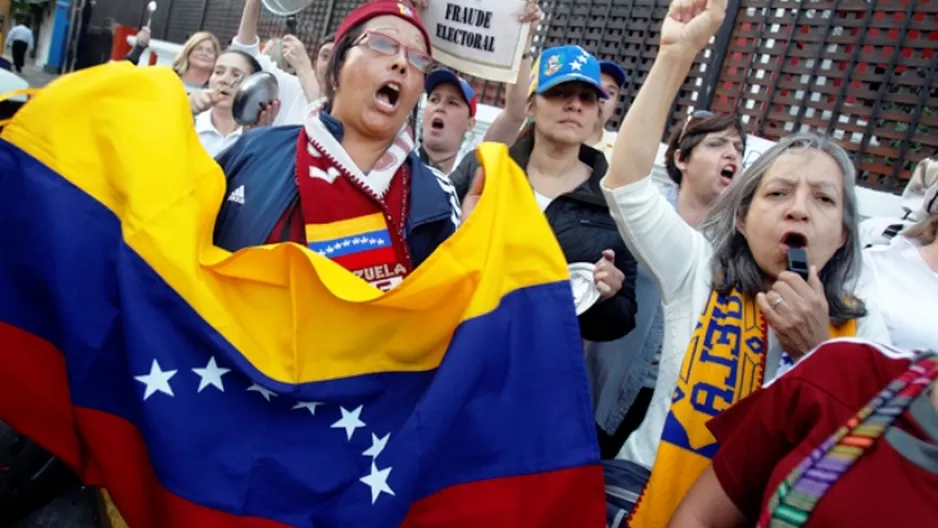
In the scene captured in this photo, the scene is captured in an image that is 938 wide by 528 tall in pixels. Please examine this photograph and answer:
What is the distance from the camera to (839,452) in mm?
1274

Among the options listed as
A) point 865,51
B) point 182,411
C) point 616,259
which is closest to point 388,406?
point 182,411

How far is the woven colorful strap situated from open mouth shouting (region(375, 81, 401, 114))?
1.24m

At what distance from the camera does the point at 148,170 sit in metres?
1.66

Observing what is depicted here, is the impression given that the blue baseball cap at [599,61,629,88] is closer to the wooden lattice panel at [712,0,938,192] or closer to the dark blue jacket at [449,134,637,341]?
the dark blue jacket at [449,134,637,341]

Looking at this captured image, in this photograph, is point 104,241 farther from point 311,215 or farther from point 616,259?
point 616,259

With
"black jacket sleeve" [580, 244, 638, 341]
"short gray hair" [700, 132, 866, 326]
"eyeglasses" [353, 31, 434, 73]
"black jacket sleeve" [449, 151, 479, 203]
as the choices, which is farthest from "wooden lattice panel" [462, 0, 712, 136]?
"eyeglasses" [353, 31, 434, 73]

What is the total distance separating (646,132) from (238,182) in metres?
1.07

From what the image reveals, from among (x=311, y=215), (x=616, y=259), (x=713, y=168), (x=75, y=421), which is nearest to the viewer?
(x=75, y=421)

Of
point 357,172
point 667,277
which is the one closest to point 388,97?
point 357,172

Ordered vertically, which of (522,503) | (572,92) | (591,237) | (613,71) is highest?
(613,71)

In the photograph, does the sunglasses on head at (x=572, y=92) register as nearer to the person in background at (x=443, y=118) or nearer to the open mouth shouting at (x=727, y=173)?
the open mouth shouting at (x=727, y=173)

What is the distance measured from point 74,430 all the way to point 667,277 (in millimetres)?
1536

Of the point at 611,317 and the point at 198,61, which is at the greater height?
the point at 198,61

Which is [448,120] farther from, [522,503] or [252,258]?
[522,503]
